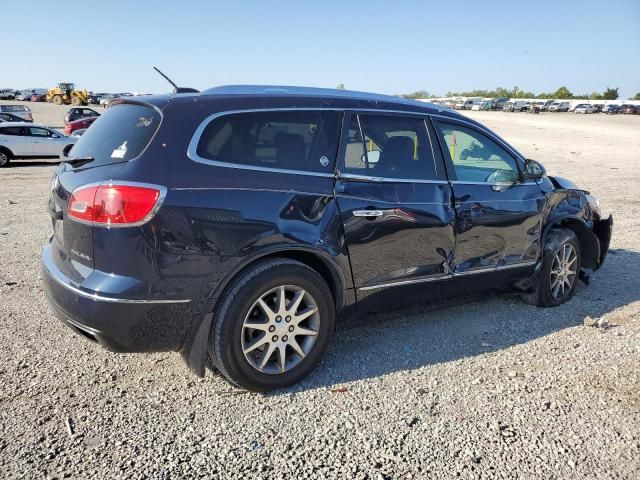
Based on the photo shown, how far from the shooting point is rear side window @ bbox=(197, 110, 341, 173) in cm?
324

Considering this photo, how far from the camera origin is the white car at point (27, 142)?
1734cm

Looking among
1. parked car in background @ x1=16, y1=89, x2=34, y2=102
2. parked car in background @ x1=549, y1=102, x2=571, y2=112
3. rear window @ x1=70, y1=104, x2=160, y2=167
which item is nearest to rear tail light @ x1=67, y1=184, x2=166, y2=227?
rear window @ x1=70, y1=104, x2=160, y2=167

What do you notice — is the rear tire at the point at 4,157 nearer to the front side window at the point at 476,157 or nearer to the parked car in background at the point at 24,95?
the front side window at the point at 476,157

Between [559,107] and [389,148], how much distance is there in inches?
3269

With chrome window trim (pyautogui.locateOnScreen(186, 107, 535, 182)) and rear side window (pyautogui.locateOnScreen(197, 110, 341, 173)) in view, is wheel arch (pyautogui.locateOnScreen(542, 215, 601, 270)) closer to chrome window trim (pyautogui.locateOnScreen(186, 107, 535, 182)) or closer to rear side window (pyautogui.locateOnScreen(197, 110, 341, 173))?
chrome window trim (pyautogui.locateOnScreen(186, 107, 535, 182))

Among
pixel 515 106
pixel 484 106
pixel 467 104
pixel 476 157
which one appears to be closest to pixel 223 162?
pixel 476 157

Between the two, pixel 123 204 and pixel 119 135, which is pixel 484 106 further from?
pixel 123 204

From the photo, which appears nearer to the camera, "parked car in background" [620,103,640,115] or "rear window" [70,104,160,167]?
"rear window" [70,104,160,167]

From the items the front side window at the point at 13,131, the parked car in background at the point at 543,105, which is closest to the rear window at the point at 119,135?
the front side window at the point at 13,131


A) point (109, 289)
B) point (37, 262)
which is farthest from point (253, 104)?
point (37, 262)

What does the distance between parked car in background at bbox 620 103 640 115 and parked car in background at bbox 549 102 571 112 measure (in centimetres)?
792

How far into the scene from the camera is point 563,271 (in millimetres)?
5164

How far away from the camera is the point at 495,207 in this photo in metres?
4.47

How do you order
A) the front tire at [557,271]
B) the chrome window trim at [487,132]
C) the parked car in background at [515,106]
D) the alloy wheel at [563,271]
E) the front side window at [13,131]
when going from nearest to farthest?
the chrome window trim at [487,132]
the front tire at [557,271]
the alloy wheel at [563,271]
the front side window at [13,131]
the parked car in background at [515,106]
